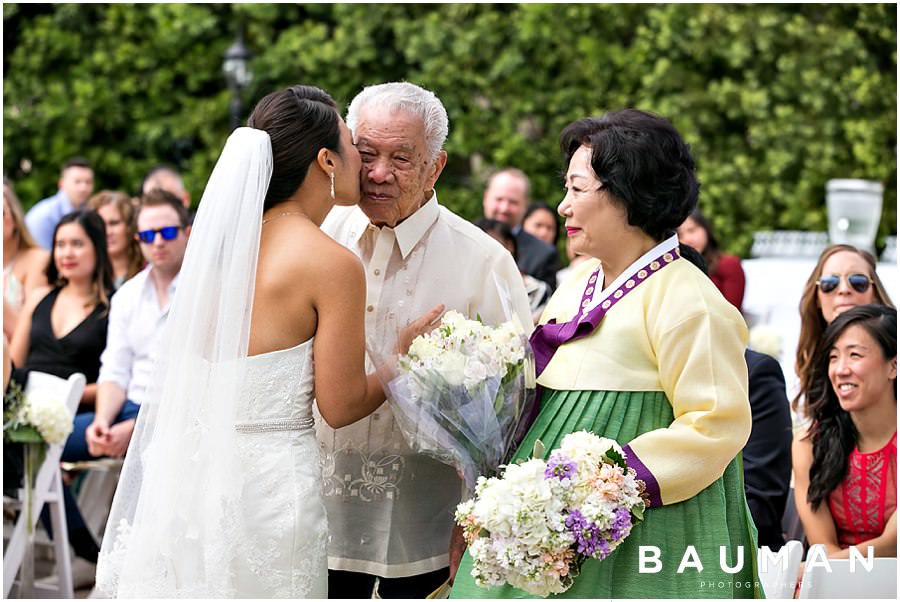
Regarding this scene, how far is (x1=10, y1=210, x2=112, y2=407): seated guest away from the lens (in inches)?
258

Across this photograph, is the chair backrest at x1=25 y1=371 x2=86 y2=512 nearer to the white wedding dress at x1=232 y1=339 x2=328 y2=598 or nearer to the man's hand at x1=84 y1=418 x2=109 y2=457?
the man's hand at x1=84 y1=418 x2=109 y2=457

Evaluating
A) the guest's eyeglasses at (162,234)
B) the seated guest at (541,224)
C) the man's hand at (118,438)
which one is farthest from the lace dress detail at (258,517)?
the seated guest at (541,224)

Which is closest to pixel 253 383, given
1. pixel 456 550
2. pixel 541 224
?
pixel 456 550

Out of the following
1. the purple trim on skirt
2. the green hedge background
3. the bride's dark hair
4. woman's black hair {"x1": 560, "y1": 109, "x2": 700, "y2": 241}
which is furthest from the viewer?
the green hedge background

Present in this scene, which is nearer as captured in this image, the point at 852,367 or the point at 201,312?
the point at 201,312

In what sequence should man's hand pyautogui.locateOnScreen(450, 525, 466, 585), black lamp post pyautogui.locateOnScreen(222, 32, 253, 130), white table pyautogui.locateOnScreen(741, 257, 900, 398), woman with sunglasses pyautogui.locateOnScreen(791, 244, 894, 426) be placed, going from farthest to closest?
black lamp post pyautogui.locateOnScreen(222, 32, 253, 130) < white table pyautogui.locateOnScreen(741, 257, 900, 398) < woman with sunglasses pyautogui.locateOnScreen(791, 244, 894, 426) < man's hand pyautogui.locateOnScreen(450, 525, 466, 585)

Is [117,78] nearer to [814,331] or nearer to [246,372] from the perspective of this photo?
[814,331]

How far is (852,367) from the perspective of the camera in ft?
14.5

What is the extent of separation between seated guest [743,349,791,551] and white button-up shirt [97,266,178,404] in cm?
336

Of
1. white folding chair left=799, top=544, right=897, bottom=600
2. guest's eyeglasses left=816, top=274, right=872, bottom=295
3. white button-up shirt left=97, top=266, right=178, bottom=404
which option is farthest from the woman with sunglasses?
white button-up shirt left=97, top=266, right=178, bottom=404

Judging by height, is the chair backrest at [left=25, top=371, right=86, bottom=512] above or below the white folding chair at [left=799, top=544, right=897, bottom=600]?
above

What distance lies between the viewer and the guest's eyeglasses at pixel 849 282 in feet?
16.7

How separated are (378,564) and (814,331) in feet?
8.44

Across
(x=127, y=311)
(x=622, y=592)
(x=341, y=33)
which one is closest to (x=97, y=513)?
(x=127, y=311)
